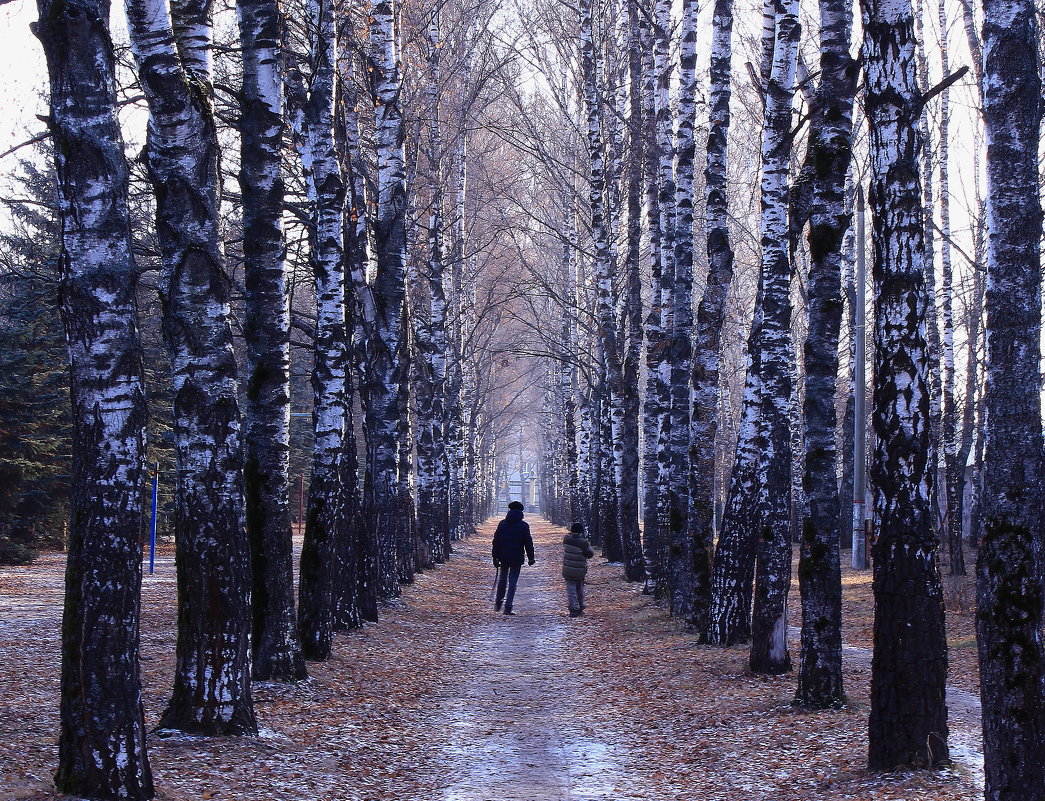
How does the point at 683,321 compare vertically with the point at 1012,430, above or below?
above

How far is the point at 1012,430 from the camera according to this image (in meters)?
6.07

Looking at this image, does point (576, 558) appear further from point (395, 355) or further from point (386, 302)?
point (386, 302)

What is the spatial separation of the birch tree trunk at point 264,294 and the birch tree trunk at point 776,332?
546 cm

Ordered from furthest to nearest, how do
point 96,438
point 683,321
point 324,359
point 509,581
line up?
point 509,581
point 683,321
point 324,359
point 96,438

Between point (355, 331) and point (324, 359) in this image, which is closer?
point (324, 359)

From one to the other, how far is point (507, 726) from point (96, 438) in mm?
6028

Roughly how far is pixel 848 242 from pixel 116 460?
28.1 m

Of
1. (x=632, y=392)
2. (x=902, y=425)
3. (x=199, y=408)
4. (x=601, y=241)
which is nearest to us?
(x=902, y=425)

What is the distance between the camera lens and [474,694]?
43.1ft

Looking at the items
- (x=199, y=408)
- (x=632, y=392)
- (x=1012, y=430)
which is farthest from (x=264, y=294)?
(x=632, y=392)

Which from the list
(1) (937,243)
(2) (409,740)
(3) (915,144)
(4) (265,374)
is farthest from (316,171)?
(1) (937,243)

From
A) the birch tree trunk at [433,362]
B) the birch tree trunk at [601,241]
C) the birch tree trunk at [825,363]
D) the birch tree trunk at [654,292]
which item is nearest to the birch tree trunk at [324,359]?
the birch tree trunk at [825,363]

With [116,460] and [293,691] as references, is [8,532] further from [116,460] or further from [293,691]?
[116,460]

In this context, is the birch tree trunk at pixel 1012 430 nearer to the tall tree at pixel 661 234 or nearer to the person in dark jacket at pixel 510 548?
the tall tree at pixel 661 234
